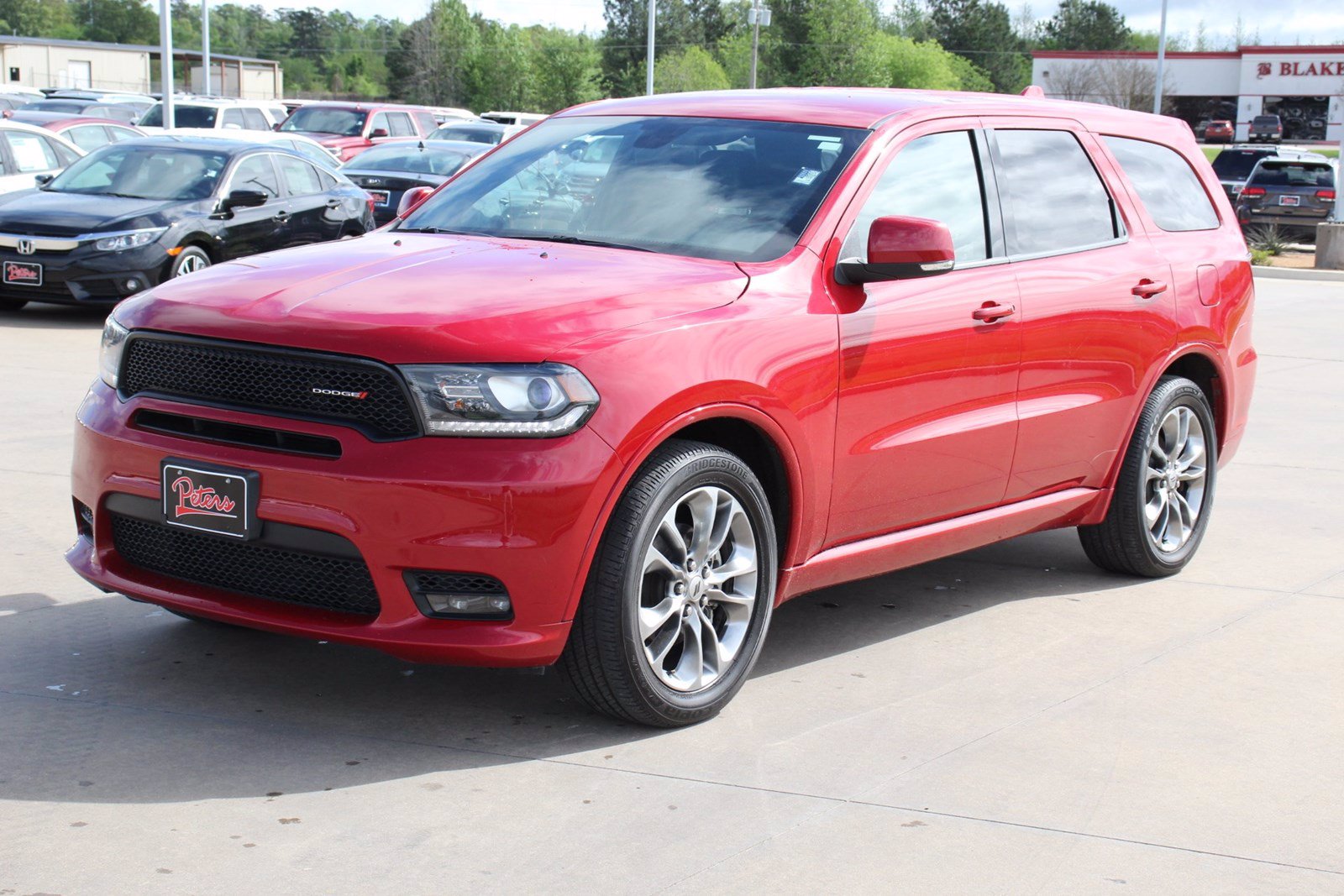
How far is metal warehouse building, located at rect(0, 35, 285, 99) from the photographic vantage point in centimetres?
8888

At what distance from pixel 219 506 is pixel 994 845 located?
211cm

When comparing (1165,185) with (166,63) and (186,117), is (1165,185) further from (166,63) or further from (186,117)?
(186,117)

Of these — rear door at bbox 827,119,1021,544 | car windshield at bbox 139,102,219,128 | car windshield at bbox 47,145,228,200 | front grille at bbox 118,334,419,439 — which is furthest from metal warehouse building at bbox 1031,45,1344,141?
front grille at bbox 118,334,419,439

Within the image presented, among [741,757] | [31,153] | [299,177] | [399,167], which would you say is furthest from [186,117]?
[741,757]

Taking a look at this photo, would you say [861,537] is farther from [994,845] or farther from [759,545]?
[994,845]

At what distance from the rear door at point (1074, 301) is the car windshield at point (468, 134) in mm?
24098

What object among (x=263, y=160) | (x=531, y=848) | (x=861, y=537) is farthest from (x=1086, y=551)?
(x=263, y=160)

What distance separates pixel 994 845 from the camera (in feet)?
12.5

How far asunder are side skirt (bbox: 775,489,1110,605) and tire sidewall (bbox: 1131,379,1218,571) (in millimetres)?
189

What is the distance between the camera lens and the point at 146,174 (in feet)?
46.8

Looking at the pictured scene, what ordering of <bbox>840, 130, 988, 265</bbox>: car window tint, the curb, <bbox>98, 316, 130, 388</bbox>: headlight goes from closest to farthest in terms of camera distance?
<bbox>98, 316, 130, 388</bbox>: headlight < <bbox>840, 130, 988, 265</bbox>: car window tint < the curb

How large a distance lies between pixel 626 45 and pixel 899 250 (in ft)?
Result: 398

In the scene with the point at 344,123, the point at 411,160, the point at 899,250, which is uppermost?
the point at 344,123

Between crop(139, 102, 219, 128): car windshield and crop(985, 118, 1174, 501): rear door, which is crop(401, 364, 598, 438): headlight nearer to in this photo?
crop(985, 118, 1174, 501): rear door
